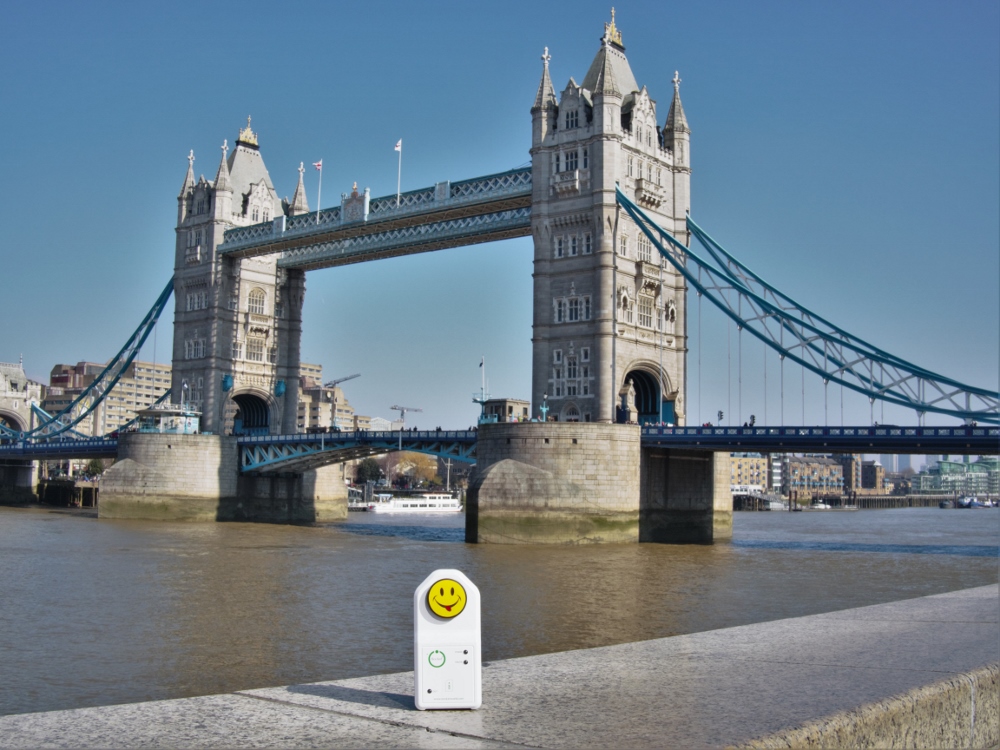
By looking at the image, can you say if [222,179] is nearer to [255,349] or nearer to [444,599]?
[255,349]

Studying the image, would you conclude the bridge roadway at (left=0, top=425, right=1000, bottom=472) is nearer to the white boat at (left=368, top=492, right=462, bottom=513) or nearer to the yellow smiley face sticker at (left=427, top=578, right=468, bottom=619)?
the white boat at (left=368, top=492, right=462, bottom=513)

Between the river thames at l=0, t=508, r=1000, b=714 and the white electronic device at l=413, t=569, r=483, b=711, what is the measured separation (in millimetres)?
4296

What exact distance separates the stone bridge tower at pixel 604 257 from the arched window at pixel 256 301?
22956mm

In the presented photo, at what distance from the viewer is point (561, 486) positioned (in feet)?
130

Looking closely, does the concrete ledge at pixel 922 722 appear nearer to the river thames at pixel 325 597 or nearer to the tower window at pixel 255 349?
the river thames at pixel 325 597

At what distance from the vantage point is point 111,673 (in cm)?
1436

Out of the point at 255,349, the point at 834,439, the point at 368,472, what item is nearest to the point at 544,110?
the point at 834,439

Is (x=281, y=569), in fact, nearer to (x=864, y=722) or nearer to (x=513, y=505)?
(x=513, y=505)

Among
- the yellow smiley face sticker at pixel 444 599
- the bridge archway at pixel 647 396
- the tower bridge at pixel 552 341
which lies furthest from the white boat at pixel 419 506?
the yellow smiley face sticker at pixel 444 599

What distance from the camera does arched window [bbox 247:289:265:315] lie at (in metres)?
63.3

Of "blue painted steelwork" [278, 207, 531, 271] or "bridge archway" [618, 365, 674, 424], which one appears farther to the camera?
"blue painted steelwork" [278, 207, 531, 271]

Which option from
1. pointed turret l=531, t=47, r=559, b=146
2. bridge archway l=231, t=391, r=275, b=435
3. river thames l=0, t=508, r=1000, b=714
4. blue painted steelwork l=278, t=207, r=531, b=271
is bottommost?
river thames l=0, t=508, r=1000, b=714

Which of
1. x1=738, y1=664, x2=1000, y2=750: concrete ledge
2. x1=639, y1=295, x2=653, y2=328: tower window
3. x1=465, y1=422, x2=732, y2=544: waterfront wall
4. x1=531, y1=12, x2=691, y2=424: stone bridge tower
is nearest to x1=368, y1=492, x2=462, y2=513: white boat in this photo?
x1=531, y1=12, x2=691, y2=424: stone bridge tower

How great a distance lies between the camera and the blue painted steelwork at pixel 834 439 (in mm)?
36719
